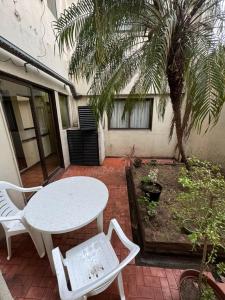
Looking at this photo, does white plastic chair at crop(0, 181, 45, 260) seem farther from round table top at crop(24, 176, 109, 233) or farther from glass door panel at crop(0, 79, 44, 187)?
glass door panel at crop(0, 79, 44, 187)

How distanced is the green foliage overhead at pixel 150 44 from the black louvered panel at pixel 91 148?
2125mm

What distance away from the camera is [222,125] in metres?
4.00

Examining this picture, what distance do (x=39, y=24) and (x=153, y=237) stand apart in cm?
444

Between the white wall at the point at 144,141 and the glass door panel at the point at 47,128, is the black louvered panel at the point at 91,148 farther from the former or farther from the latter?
the white wall at the point at 144,141

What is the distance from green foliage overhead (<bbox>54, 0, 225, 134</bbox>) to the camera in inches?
62.8

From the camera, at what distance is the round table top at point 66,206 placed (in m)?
1.42

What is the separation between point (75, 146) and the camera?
474 centimetres

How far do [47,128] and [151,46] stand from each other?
303 centimetres

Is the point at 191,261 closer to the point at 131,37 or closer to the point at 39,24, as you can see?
the point at 131,37

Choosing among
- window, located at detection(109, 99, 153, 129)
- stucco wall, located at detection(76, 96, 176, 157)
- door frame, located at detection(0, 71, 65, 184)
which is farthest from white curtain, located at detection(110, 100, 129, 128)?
door frame, located at detection(0, 71, 65, 184)

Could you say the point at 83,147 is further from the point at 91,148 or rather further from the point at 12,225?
the point at 12,225

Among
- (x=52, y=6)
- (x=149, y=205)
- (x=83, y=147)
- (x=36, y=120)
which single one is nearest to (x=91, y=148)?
(x=83, y=147)

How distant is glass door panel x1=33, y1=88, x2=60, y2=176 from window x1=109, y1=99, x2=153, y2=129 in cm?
236

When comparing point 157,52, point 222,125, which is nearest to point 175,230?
point 157,52
